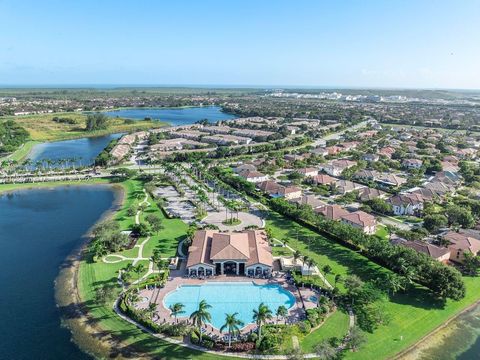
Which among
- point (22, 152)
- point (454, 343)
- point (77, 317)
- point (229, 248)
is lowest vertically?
point (454, 343)

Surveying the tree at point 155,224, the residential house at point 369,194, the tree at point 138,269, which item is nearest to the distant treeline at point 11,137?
the tree at point 155,224

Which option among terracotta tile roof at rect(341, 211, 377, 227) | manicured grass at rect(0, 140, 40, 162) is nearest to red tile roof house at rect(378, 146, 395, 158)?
terracotta tile roof at rect(341, 211, 377, 227)

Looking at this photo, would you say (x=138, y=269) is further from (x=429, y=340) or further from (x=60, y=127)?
(x=60, y=127)

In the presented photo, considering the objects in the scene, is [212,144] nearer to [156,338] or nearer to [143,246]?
[143,246]

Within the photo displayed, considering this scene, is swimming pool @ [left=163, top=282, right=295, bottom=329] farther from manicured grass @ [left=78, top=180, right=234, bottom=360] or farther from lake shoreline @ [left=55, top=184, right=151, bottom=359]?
lake shoreline @ [left=55, top=184, right=151, bottom=359]

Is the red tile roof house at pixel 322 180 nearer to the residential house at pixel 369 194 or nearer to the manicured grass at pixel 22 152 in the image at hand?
the residential house at pixel 369 194

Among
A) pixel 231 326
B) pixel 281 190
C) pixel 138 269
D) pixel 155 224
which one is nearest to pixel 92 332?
pixel 138 269
